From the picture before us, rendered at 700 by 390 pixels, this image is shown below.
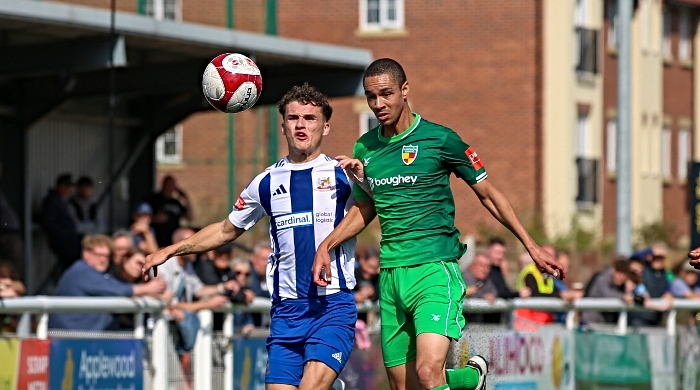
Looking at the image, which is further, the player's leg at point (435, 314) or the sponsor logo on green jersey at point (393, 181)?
the sponsor logo on green jersey at point (393, 181)

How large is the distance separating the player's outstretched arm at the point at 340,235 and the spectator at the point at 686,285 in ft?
33.8

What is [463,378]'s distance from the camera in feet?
31.8

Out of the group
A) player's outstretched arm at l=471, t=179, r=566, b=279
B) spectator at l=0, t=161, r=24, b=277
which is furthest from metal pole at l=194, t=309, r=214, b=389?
spectator at l=0, t=161, r=24, b=277

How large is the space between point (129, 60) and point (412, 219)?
36.5ft

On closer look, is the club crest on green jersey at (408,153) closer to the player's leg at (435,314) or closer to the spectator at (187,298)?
the player's leg at (435,314)

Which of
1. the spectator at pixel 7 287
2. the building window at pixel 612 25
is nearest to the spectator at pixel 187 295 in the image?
the spectator at pixel 7 287

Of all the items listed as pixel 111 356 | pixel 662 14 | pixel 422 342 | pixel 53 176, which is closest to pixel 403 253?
pixel 422 342

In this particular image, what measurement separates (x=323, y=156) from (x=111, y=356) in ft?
9.21

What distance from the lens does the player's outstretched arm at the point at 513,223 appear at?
9.04 meters

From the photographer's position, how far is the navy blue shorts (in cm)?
924

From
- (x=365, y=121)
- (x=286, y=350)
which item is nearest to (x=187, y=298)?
(x=286, y=350)

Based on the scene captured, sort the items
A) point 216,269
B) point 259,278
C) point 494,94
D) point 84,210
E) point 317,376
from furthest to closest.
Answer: point 494,94 < point 84,210 < point 259,278 < point 216,269 < point 317,376

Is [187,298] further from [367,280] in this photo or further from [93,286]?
[367,280]

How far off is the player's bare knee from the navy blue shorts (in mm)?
541
